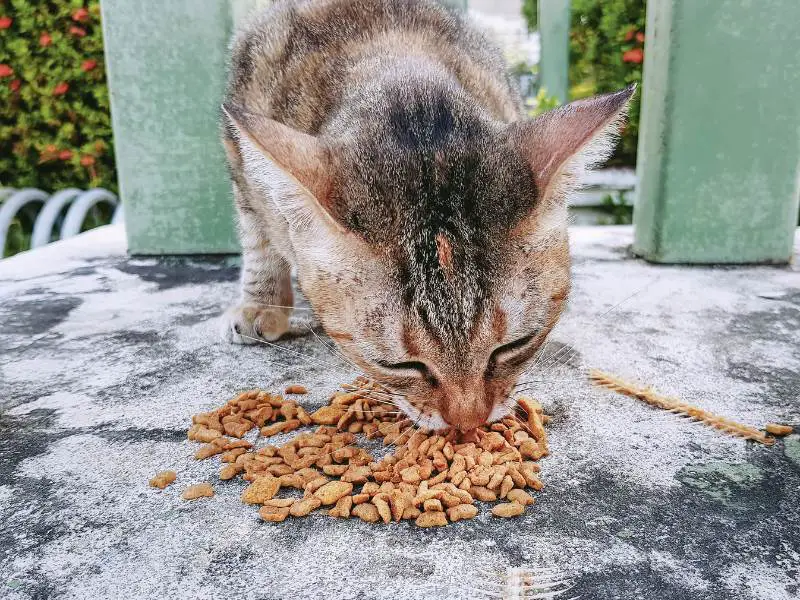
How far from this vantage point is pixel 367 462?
67.7 inches

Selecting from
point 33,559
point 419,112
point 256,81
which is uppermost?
point 256,81

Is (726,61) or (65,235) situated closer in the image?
(726,61)

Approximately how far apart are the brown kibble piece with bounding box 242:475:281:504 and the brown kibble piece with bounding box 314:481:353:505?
109 mm

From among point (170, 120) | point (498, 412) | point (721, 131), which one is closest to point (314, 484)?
point (498, 412)

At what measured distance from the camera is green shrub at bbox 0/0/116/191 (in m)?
5.07

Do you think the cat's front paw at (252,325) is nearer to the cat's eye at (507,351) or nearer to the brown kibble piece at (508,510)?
the cat's eye at (507,351)

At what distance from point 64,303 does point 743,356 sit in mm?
2810

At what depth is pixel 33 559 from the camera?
137 centimetres

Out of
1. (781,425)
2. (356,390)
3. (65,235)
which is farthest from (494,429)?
(65,235)

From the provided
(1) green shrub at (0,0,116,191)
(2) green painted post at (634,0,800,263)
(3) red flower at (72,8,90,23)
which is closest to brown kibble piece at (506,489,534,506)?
(2) green painted post at (634,0,800,263)

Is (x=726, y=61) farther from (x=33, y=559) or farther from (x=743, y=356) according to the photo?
(x=33, y=559)

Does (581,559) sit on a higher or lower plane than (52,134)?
lower

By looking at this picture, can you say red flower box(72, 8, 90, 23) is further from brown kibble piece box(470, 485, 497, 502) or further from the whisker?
brown kibble piece box(470, 485, 497, 502)

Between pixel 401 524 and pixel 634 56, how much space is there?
4666mm
